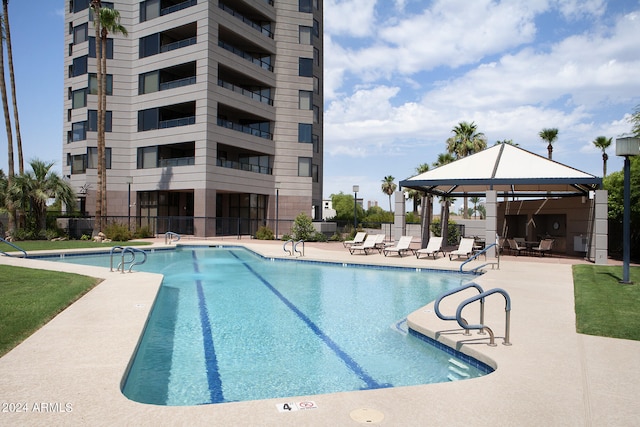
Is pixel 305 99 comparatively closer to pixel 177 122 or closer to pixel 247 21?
pixel 247 21

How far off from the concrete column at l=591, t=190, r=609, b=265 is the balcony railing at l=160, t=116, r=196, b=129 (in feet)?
87.4

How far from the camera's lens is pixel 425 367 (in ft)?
20.5

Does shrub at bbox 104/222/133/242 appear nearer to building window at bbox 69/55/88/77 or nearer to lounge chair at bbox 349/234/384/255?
lounge chair at bbox 349/234/384/255

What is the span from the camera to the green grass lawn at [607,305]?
6.96 metres

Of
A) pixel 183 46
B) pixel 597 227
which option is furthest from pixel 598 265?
pixel 183 46

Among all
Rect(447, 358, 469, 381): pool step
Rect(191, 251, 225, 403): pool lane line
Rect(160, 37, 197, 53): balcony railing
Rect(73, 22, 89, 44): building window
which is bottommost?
Rect(191, 251, 225, 403): pool lane line

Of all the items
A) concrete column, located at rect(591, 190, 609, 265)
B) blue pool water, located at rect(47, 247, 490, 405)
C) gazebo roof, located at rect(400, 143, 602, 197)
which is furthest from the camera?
gazebo roof, located at rect(400, 143, 602, 197)

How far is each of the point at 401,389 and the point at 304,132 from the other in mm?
35888

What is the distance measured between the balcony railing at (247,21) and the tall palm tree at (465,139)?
74.3 feet

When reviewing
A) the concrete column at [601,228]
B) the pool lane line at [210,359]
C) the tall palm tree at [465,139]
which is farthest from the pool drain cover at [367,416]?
the tall palm tree at [465,139]

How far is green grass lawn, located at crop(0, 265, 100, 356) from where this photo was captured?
6.39 m

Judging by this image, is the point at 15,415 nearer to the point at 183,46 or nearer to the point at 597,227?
the point at 597,227

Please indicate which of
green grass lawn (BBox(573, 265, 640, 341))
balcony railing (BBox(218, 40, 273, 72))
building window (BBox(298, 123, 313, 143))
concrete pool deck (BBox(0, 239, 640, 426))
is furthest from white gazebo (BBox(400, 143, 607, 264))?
balcony railing (BBox(218, 40, 273, 72))

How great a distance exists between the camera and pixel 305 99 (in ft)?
129
